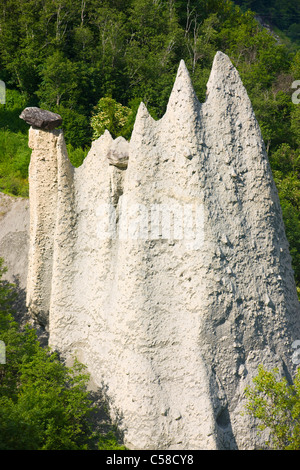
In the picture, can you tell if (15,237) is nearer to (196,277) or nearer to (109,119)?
(196,277)

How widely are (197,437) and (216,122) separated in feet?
24.8

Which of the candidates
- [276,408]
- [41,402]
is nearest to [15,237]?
[41,402]

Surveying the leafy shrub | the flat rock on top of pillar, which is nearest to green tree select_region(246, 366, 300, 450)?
the leafy shrub

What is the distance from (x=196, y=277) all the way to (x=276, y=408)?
137 inches

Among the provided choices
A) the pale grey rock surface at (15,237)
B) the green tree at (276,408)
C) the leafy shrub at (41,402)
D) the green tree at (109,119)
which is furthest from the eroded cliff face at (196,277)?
the green tree at (109,119)

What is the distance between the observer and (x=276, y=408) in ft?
43.0

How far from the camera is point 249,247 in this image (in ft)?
46.7

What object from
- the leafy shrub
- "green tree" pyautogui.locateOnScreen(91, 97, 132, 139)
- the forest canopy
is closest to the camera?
the leafy shrub

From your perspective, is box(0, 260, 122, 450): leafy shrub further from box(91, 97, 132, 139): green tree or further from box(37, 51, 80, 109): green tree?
box(37, 51, 80, 109): green tree

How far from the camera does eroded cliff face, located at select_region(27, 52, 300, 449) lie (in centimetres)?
1352

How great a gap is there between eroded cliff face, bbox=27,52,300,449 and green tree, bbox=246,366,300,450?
50 centimetres

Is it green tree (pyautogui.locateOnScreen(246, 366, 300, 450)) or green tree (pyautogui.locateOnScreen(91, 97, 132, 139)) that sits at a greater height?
green tree (pyautogui.locateOnScreen(91, 97, 132, 139))
